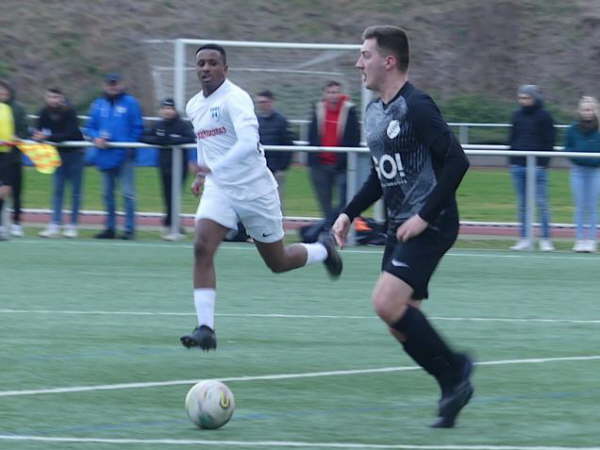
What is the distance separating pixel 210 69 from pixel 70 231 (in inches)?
296

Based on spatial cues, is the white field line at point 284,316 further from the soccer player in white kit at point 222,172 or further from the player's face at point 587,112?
the player's face at point 587,112

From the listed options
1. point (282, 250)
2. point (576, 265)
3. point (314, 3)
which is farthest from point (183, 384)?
point (314, 3)

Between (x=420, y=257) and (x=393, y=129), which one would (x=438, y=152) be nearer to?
(x=393, y=129)

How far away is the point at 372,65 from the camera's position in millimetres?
6348

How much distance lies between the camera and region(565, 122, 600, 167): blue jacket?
14.9m

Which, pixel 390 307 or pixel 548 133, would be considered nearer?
pixel 390 307

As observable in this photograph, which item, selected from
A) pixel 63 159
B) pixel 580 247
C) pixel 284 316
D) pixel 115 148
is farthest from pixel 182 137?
pixel 284 316

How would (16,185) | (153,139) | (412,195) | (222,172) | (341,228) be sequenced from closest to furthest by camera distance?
(412,195) < (341,228) < (222,172) < (153,139) < (16,185)

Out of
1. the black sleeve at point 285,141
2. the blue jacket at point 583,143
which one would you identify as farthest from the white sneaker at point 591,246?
the black sleeve at point 285,141

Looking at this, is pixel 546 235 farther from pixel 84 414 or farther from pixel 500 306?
pixel 84 414

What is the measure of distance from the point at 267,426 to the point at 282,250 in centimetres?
285

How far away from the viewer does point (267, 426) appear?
21.1 ft

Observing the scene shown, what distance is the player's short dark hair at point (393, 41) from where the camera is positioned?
20.7 feet

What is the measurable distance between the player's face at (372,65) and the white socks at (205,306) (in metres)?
2.33
